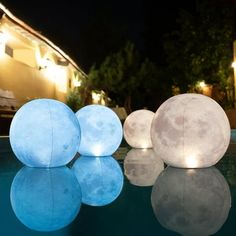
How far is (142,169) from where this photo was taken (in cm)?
445

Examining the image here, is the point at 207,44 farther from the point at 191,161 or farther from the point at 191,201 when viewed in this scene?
the point at 191,201

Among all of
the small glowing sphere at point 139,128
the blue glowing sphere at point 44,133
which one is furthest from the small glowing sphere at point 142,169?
the small glowing sphere at point 139,128

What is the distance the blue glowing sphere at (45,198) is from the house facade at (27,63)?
6.22 m

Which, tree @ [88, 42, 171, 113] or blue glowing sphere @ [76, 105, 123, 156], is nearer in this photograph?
blue glowing sphere @ [76, 105, 123, 156]

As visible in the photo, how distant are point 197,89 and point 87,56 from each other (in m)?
12.6

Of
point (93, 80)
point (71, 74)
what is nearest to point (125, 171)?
point (71, 74)

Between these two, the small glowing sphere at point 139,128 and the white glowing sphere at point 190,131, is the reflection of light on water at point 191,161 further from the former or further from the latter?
the small glowing sphere at point 139,128

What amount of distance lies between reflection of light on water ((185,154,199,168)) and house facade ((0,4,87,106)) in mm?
6543

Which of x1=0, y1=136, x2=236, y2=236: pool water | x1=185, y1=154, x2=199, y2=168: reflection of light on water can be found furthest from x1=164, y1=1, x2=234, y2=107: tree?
x1=0, y1=136, x2=236, y2=236: pool water

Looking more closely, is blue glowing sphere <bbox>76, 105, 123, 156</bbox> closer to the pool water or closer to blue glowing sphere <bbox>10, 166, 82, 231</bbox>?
blue glowing sphere <bbox>10, 166, 82, 231</bbox>

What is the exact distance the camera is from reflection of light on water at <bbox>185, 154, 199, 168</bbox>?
408 centimetres

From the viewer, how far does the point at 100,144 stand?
547cm

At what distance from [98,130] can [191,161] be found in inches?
63.4

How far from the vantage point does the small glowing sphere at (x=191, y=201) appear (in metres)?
2.18
